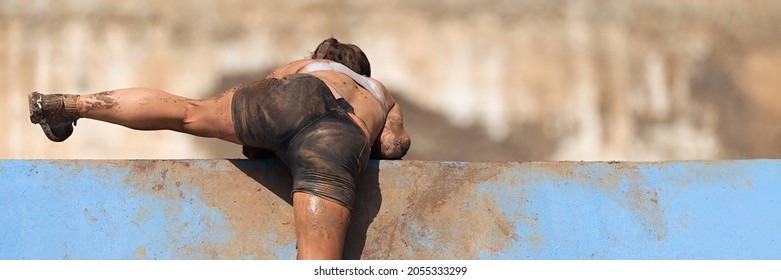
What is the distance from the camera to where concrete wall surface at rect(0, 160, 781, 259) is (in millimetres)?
3131

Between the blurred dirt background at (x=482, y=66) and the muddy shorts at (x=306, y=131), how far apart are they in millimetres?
2685

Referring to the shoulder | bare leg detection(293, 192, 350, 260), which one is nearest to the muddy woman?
bare leg detection(293, 192, 350, 260)

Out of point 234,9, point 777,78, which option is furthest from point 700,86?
point 234,9

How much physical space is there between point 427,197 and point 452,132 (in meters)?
2.60

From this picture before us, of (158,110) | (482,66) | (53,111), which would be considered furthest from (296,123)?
(482,66)

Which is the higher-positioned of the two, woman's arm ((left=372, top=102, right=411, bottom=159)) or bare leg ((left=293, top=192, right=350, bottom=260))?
woman's arm ((left=372, top=102, right=411, bottom=159))

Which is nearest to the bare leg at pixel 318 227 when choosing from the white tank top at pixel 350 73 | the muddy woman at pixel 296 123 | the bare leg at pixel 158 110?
the muddy woman at pixel 296 123

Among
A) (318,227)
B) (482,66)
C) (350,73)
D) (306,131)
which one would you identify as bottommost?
(318,227)

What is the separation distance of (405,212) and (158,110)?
751 millimetres

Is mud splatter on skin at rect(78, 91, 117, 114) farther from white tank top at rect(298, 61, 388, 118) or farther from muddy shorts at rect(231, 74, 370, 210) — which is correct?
white tank top at rect(298, 61, 388, 118)

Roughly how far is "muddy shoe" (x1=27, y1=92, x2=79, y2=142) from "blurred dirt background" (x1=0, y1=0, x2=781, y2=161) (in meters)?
2.54

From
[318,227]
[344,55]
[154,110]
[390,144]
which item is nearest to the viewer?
[318,227]

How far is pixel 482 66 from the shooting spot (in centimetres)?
583

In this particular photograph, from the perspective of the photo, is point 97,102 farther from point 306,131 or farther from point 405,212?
point 405,212
